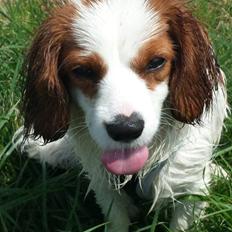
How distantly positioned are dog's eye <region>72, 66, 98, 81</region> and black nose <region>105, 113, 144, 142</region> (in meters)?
0.18

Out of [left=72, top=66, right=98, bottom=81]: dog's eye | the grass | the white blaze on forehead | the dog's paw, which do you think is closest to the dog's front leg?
the grass

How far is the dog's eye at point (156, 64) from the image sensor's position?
2.26 m

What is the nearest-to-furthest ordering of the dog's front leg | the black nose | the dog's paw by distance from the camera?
1. the black nose
2. the dog's front leg
3. the dog's paw

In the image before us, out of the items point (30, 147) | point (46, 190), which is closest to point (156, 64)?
point (46, 190)

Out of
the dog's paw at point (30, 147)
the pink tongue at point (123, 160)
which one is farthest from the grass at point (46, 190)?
the pink tongue at point (123, 160)

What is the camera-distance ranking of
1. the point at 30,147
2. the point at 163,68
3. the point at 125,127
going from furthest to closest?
1. the point at 30,147
2. the point at 163,68
3. the point at 125,127

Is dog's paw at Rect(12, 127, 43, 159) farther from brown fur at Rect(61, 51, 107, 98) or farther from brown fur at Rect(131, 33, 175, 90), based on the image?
brown fur at Rect(131, 33, 175, 90)

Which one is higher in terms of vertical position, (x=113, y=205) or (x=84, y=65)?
(x=84, y=65)

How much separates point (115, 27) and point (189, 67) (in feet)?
1.11

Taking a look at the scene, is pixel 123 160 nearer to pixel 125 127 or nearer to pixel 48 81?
pixel 125 127

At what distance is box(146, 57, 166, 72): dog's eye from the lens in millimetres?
2264

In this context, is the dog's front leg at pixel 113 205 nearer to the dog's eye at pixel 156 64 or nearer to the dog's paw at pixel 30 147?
the dog's paw at pixel 30 147

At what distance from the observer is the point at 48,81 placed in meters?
2.37

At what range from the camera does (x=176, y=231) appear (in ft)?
9.59
